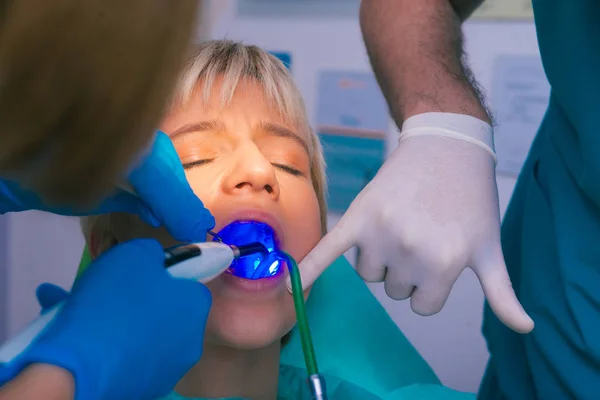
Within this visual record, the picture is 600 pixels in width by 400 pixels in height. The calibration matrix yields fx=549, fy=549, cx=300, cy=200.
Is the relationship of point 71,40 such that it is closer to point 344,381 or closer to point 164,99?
point 164,99

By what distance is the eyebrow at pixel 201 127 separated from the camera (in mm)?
915

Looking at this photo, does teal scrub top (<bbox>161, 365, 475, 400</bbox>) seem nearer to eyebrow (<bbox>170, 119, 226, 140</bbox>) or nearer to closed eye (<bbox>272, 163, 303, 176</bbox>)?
closed eye (<bbox>272, 163, 303, 176</bbox>)

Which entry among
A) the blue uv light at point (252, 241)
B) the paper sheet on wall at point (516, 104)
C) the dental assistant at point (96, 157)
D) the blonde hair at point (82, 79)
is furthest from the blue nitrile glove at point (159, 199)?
the paper sheet on wall at point (516, 104)

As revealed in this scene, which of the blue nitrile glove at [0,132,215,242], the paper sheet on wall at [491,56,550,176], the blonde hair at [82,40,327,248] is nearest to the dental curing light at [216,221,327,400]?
the blue nitrile glove at [0,132,215,242]

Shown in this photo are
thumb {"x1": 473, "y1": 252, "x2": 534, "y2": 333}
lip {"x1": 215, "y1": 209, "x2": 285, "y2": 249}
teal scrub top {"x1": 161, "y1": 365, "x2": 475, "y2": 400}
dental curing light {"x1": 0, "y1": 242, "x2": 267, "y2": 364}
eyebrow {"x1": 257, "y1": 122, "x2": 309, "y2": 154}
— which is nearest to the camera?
dental curing light {"x1": 0, "y1": 242, "x2": 267, "y2": 364}

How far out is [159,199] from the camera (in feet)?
2.23

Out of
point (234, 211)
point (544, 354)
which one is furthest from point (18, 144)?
point (544, 354)

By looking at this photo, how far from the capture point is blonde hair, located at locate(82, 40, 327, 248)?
95 cm

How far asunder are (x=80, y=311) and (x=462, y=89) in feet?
2.25

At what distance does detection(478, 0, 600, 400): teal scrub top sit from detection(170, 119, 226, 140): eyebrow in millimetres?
555

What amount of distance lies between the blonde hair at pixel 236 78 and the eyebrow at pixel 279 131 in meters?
0.03

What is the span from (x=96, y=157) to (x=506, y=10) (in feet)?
4.83

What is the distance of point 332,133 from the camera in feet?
6.09

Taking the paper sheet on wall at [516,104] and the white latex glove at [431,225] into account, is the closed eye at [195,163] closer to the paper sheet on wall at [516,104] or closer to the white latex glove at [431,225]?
the white latex glove at [431,225]
